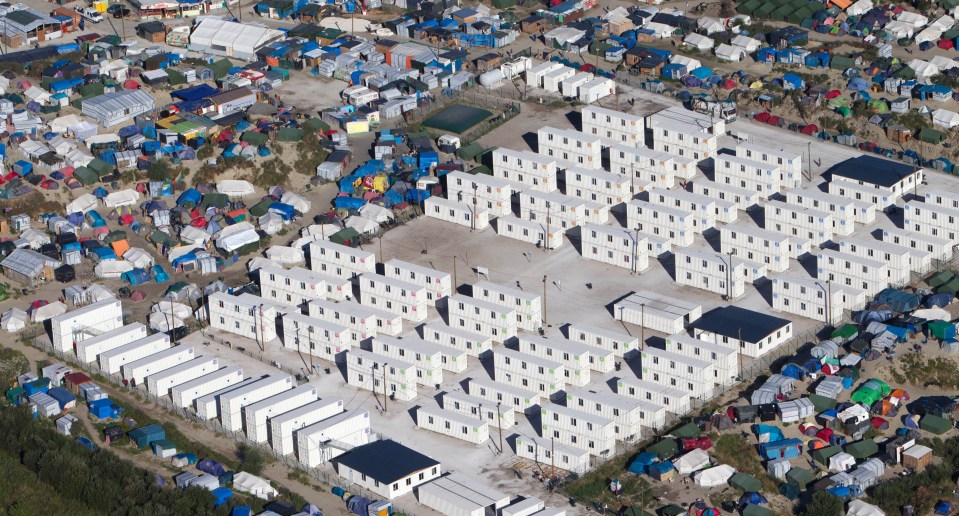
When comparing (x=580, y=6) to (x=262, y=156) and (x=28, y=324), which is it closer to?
(x=262, y=156)

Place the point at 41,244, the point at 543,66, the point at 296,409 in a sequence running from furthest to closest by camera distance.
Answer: the point at 543,66 < the point at 41,244 < the point at 296,409

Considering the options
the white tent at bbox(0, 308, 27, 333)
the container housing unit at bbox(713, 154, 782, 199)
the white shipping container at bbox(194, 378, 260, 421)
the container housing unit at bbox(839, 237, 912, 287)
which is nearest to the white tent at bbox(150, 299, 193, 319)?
the white tent at bbox(0, 308, 27, 333)

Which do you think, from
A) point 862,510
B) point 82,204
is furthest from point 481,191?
point 862,510

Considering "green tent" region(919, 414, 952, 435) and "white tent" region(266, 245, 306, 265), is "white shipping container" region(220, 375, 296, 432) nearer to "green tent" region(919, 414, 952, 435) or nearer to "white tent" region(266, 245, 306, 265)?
"white tent" region(266, 245, 306, 265)

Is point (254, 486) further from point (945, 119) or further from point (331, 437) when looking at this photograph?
point (945, 119)

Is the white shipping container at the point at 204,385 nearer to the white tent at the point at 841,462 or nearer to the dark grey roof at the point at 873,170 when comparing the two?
the white tent at the point at 841,462

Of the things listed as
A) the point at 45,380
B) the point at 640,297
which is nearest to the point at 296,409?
the point at 45,380
